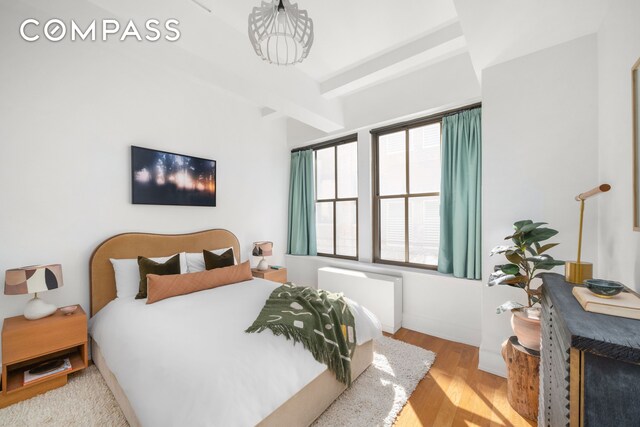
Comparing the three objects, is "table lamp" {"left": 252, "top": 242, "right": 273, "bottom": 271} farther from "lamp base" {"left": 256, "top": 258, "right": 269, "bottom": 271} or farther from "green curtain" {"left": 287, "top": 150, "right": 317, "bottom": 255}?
"green curtain" {"left": 287, "top": 150, "right": 317, "bottom": 255}

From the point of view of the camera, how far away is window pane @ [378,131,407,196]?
3453mm

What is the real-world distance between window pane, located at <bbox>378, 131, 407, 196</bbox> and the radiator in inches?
46.1

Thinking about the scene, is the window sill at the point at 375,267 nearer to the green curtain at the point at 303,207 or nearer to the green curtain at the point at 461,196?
the green curtain at the point at 461,196

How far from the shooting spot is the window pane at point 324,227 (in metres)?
4.29

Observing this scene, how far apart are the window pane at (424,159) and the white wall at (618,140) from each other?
1481 mm

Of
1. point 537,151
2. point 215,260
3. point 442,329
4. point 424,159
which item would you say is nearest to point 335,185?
point 424,159

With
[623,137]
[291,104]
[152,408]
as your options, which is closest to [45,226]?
[152,408]

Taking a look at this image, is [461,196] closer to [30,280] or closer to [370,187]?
[370,187]

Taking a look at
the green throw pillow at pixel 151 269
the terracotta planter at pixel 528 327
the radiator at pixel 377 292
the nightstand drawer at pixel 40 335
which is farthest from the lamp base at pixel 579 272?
the nightstand drawer at pixel 40 335

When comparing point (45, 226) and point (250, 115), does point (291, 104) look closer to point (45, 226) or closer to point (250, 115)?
point (250, 115)

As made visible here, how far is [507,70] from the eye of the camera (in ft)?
7.17

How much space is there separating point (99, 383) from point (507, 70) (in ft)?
13.8

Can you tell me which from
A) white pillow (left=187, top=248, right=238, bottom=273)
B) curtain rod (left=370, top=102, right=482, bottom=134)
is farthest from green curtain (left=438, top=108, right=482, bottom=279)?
white pillow (left=187, top=248, right=238, bottom=273)

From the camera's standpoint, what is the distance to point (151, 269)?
8.34ft
